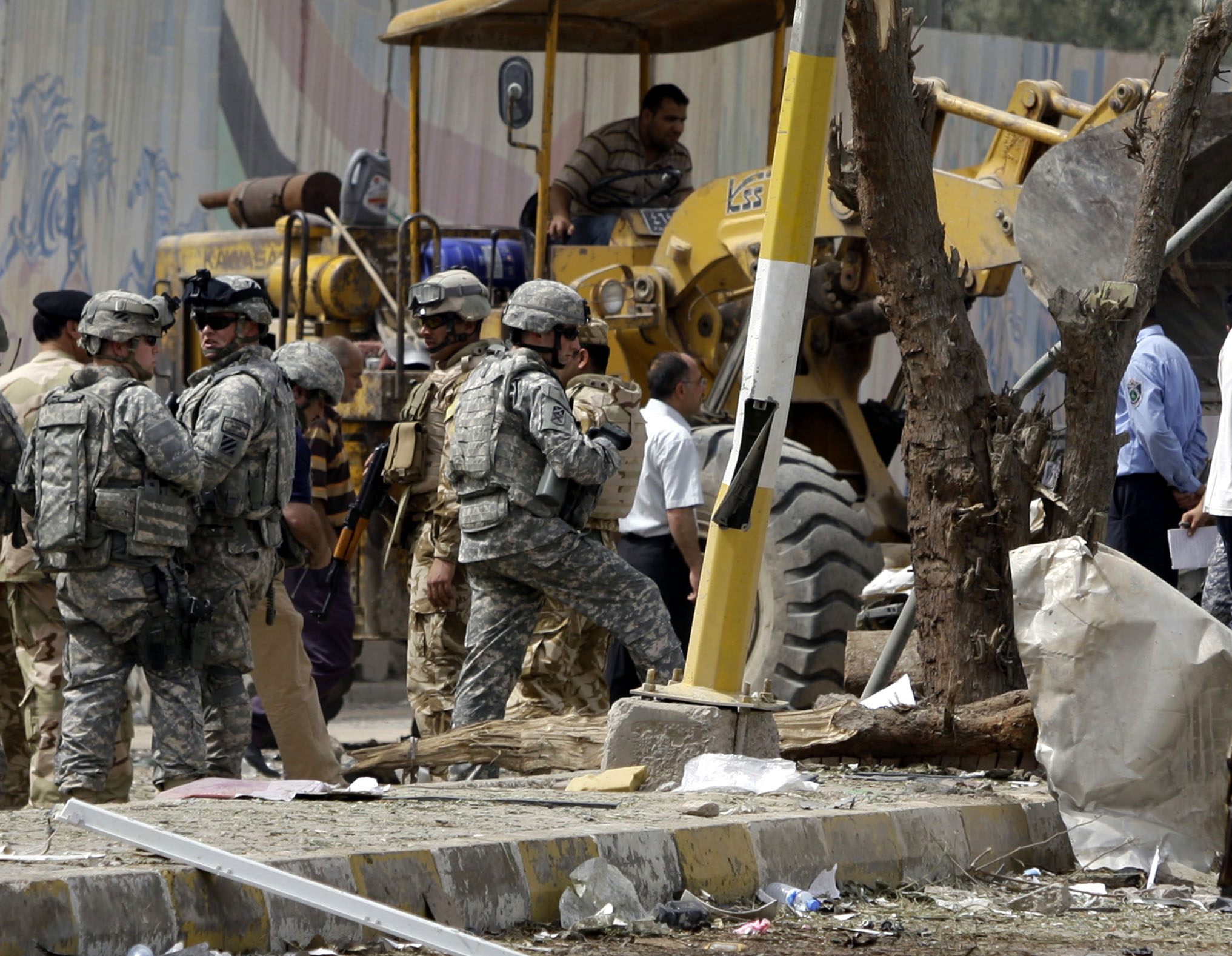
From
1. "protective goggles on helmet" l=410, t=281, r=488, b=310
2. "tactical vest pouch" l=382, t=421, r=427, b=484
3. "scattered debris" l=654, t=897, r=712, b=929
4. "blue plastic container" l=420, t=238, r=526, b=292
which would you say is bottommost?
"scattered debris" l=654, t=897, r=712, b=929

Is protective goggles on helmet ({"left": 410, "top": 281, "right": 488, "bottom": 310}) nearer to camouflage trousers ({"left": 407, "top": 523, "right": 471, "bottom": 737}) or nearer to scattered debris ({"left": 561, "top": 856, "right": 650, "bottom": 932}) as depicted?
camouflage trousers ({"left": 407, "top": 523, "right": 471, "bottom": 737})

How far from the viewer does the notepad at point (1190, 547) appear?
273 inches

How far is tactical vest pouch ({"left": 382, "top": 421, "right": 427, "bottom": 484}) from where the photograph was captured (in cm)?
730

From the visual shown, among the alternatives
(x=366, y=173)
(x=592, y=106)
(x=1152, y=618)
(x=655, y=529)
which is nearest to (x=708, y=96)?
(x=592, y=106)

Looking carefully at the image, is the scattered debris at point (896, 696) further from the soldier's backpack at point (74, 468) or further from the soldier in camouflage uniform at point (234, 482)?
the soldier's backpack at point (74, 468)

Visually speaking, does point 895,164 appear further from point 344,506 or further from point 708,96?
point 708,96

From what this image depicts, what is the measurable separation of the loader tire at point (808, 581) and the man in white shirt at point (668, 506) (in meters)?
0.36

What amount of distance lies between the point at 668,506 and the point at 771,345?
263cm

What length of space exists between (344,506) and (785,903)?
161 inches

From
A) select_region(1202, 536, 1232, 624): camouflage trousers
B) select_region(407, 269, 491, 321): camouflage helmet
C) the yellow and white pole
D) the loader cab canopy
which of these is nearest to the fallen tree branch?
the yellow and white pole

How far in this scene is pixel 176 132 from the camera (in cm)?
1540

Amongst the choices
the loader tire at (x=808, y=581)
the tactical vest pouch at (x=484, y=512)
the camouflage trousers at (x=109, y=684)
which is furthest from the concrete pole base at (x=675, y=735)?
the loader tire at (x=808, y=581)

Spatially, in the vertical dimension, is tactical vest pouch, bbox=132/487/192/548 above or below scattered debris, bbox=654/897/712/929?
above

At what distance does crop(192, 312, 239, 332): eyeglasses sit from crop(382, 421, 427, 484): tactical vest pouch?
1.13 meters
